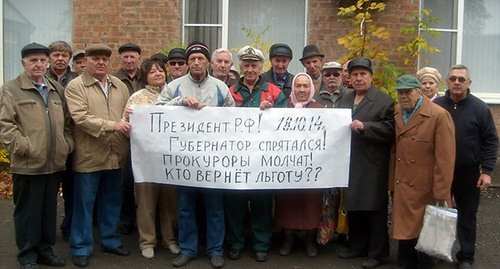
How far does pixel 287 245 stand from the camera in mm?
5094

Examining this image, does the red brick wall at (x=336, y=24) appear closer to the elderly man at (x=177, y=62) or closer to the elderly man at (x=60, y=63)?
the elderly man at (x=177, y=62)

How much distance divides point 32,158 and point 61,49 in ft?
5.82

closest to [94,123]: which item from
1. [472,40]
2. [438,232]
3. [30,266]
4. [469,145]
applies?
[30,266]

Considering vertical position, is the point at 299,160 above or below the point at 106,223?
above

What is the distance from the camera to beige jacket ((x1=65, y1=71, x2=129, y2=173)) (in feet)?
14.8

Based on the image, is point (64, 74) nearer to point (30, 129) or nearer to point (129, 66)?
point (129, 66)

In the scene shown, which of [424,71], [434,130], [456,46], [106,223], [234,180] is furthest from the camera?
[456,46]

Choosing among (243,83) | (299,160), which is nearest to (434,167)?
(299,160)

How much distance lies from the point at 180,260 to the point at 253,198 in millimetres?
926

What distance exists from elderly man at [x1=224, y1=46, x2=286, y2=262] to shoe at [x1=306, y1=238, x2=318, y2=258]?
421 millimetres

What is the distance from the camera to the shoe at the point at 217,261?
471 cm

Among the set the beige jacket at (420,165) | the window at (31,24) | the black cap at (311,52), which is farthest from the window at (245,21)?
the beige jacket at (420,165)

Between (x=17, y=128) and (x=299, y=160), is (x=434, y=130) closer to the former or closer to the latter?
(x=299, y=160)

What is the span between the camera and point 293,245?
5.19 m
